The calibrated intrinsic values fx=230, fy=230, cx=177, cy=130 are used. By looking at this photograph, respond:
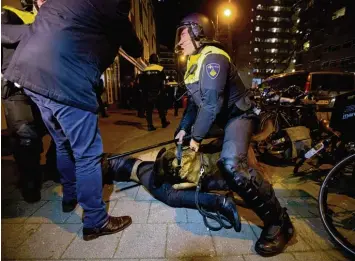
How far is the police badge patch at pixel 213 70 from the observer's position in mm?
2149

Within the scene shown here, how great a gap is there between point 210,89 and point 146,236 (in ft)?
5.12

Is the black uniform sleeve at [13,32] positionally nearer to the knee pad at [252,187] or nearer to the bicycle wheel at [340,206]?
the knee pad at [252,187]

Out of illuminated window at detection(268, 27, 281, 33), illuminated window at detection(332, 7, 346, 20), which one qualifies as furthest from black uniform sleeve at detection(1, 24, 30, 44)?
illuminated window at detection(268, 27, 281, 33)

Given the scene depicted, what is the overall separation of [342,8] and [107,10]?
188 ft

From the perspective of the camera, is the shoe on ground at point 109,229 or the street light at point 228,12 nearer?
the shoe on ground at point 109,229

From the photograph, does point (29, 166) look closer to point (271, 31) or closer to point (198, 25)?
point (198, 25)

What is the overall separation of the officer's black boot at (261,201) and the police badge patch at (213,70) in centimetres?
81

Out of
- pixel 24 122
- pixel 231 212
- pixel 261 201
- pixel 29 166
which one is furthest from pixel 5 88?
pixel 261 201

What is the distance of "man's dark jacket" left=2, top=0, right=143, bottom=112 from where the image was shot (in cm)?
189

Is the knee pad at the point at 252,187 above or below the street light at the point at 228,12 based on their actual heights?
below

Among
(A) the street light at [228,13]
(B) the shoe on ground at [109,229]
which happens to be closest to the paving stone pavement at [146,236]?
(B) the shoe on ground at [109,229]

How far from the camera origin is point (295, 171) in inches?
156

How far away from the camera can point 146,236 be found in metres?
2.28

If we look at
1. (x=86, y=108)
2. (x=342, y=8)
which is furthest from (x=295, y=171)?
(x=342, y=8)
